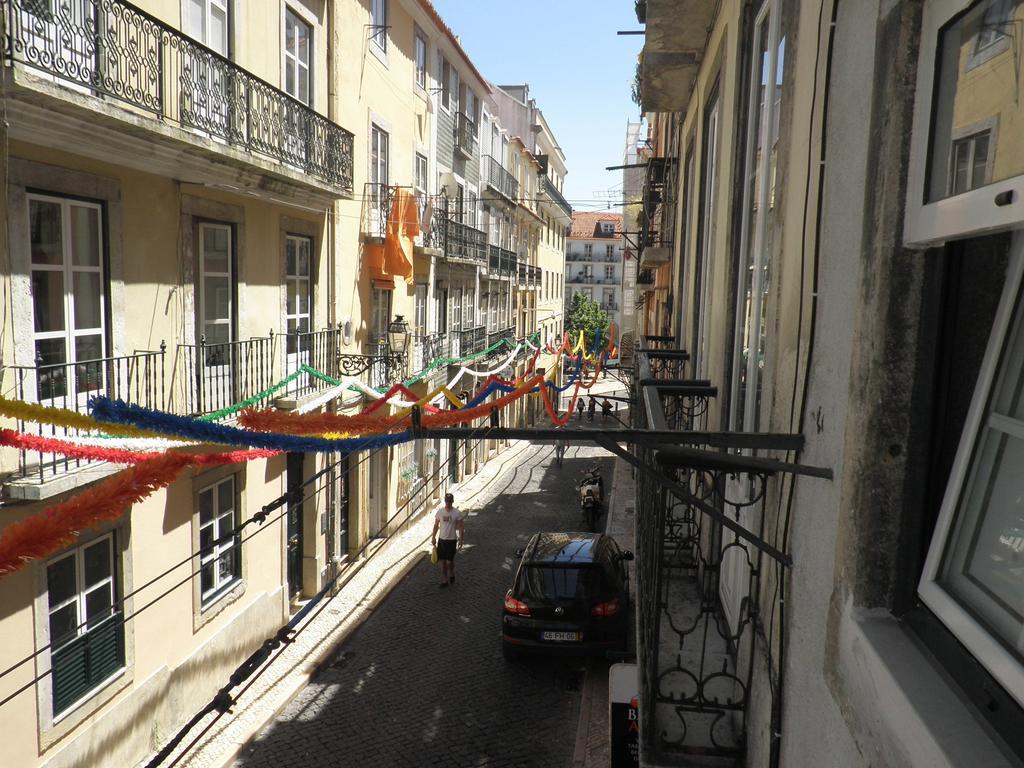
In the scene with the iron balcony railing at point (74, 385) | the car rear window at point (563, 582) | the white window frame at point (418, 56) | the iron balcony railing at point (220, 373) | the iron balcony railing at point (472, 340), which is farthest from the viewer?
the iron balcony railing at point (472, 340)

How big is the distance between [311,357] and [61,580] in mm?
5851

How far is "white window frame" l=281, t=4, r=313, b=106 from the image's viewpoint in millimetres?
11750

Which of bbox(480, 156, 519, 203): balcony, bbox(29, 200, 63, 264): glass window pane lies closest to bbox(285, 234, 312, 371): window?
bbox(29, 200, 63, 264): glass window pane

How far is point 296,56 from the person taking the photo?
40.3 feet

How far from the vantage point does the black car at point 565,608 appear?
34.2 feet

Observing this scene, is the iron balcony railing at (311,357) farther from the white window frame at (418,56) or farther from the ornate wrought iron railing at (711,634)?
the ornate wrought iron railing at (711,634)

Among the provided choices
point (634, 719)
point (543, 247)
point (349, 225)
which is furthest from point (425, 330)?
point (543, 247)

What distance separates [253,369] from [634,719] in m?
6.93

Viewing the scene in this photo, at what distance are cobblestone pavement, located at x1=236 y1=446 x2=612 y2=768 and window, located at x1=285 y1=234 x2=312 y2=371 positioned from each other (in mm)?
4530

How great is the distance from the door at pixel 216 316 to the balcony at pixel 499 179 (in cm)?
1728

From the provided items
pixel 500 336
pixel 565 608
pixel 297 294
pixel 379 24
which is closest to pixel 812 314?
pixel 565 608

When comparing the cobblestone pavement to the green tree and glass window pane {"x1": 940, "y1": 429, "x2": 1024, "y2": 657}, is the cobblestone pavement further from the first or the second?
the green tree

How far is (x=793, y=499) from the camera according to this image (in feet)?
9.86

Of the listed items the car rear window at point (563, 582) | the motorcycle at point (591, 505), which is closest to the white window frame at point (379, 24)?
the car rear window at point (563, 582)
